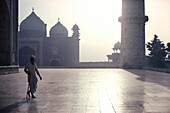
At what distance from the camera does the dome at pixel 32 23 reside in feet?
157

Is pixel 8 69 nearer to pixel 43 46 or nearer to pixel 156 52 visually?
pixel 156 52

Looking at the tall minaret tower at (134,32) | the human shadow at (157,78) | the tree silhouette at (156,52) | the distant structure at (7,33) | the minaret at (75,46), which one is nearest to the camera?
the human shadow at (157,78)

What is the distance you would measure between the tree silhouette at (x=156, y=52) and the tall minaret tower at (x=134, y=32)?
12.6 metres

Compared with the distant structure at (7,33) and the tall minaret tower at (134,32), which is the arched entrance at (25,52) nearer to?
the tall minaret tower at (134,32)

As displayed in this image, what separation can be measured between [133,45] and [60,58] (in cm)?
2441

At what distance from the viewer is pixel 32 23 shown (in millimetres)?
48062

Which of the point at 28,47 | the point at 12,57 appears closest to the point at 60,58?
the point at 28,47

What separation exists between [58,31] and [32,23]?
244 inches

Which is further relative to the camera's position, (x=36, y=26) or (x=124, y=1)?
(x=36, y=26)

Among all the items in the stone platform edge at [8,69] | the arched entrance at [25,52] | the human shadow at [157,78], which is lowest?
the human shadow at [157,78]

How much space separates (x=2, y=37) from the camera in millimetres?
17766

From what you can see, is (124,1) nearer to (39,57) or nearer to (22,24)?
(39,57)

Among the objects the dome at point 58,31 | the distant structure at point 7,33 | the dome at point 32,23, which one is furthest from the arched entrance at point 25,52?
the distant structure at point 7,33

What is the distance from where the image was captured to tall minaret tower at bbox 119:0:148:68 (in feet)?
86.7
